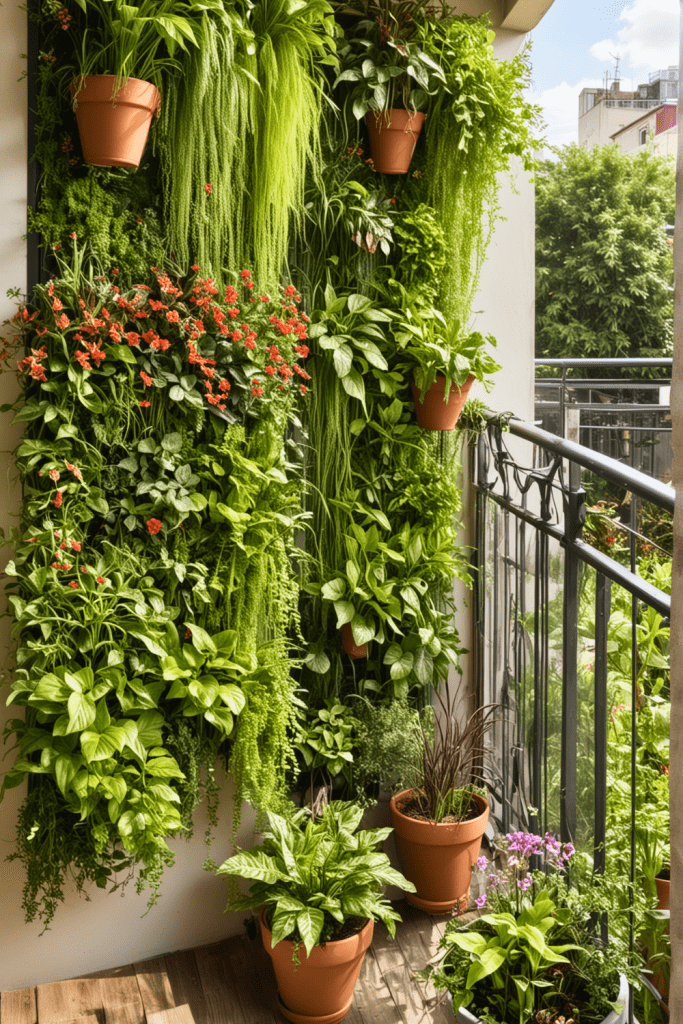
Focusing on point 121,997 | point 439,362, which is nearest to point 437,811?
point 121,997

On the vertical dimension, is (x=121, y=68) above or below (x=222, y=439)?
above

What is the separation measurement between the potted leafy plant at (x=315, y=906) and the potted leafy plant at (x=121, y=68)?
1.72 metres

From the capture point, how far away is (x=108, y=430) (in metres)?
1.94

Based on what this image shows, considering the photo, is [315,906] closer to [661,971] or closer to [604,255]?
[661,971]

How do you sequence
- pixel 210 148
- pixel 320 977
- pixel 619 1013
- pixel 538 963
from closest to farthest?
1. pixel 619 1013
2. pixel 538 963
3. pixel 320 977
4. pixel 210 148

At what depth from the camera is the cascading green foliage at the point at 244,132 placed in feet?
6.35

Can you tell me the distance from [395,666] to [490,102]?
168cm

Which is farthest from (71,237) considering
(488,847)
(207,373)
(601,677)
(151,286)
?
(488,847)

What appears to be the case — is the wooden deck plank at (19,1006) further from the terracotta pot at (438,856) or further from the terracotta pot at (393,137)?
the terracotta pot at (393,137)

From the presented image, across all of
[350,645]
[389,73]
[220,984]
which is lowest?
[220,984]

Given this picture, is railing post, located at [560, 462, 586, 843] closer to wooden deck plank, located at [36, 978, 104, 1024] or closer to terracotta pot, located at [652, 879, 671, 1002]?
terracotta pot, located at [652, 879, 671, 1002]

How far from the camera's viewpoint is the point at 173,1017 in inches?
71.0

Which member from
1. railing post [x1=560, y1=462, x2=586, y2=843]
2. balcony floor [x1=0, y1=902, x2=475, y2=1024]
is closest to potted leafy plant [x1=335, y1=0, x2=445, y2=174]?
railing post [x1=560, y1=462, x2=586, y2=843]

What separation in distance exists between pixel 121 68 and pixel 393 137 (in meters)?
0.82
